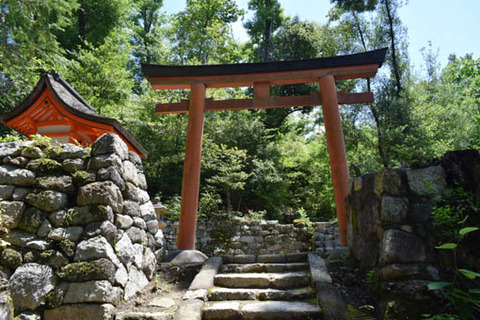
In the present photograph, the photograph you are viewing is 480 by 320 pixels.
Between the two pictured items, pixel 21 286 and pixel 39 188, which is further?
pixel 39 188

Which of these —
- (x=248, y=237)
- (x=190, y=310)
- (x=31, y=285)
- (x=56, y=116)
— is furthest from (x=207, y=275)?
(x=56, y=116)

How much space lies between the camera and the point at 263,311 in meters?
2.92

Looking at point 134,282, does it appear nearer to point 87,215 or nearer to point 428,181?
point 87,215

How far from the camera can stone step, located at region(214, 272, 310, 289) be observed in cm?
367

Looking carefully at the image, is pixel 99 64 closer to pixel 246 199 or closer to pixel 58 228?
pixel 246 199

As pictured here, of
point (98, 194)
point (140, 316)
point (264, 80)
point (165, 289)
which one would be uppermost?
point (264, 80)

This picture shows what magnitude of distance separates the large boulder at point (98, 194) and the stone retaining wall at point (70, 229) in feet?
0.04

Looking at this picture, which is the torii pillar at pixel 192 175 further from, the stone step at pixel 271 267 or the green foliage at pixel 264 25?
the green foliage at pixel 264 25

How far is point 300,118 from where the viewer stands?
20391 mm

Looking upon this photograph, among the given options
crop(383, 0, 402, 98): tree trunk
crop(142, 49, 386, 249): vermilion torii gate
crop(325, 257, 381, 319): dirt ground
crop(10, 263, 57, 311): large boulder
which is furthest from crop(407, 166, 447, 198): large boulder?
crop(383, 0, 402, 98): tree trunk

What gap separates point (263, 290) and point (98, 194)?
228cm

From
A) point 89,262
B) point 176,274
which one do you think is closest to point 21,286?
point 89,262

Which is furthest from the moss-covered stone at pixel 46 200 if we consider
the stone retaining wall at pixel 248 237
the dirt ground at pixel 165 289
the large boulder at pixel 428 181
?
the stone retaining wall at pixel 248 237

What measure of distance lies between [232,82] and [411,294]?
4738 mm
